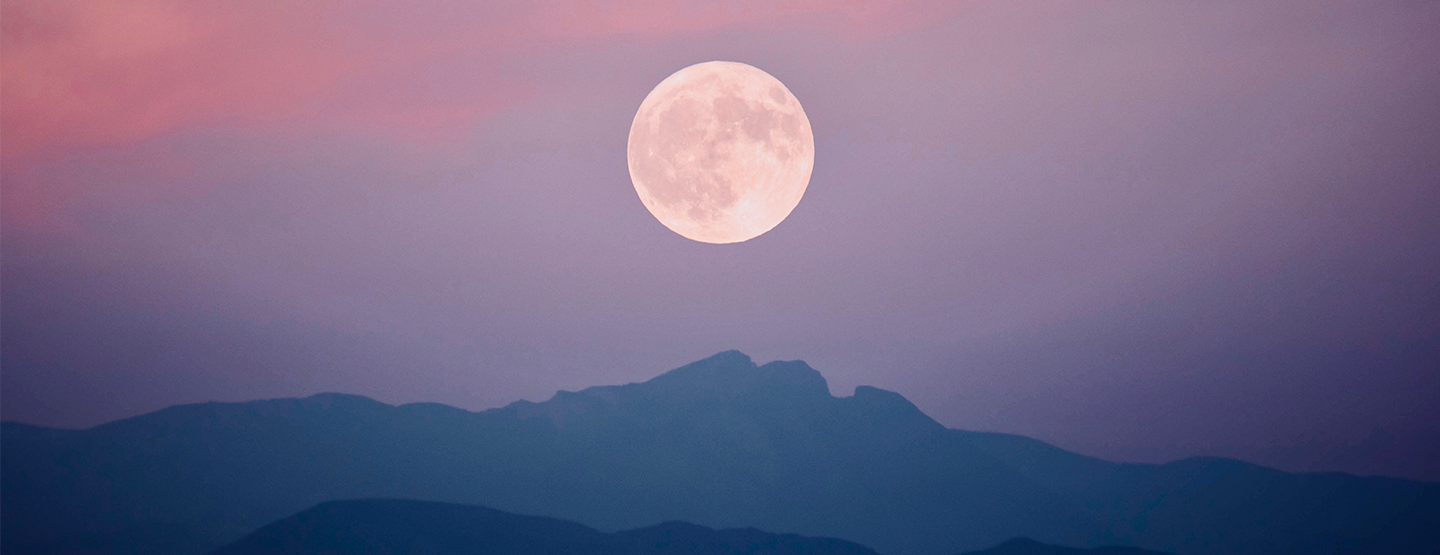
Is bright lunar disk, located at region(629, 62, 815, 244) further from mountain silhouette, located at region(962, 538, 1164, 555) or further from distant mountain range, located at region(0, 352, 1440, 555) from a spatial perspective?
mountain silhouette, located at region(962, 538, 1164, 555)

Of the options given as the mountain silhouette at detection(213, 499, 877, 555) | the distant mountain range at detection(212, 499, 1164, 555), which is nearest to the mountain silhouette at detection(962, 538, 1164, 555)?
the distant mountain range at detection(212, 499, 1164, 555)

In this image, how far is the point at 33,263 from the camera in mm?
5039

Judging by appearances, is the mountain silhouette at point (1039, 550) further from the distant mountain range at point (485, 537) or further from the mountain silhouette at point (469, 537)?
the mountain silhouette at point (469, 537)

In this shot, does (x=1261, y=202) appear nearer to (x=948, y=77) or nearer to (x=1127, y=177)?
(x=1127, y=177)

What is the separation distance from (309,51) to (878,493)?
6050 millimetres

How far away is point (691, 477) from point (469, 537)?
1943mm

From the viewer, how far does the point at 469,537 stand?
5.46m

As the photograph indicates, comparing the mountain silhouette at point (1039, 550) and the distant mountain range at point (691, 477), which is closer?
the distant mountain range at point (691, 477)

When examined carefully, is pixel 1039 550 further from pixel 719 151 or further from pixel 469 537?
pixel 469 537

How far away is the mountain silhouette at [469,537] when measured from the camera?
207 inches

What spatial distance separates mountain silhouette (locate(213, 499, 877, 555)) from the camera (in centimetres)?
527

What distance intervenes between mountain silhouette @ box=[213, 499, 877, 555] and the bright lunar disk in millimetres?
3077

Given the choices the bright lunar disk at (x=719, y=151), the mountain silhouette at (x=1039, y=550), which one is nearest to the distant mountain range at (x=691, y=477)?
the mountain silhouette at (x=1039, y=550)

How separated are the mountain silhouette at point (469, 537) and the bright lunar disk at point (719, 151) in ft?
10.1
